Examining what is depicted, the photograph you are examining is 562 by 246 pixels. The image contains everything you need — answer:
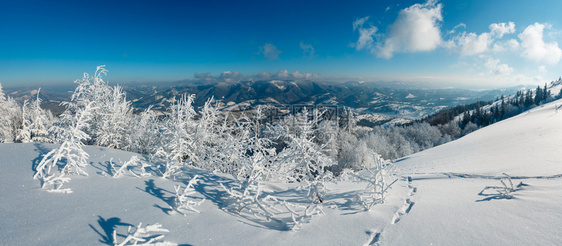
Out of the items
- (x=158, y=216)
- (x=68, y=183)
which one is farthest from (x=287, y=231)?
(x=68, y=183)

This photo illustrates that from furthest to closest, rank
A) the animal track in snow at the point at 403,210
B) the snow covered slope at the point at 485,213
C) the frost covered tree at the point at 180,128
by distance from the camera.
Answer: the frost covered tree at the point at 180,128 < the animal track in snow at the point at 403,210 < the snow covered slope at the point at 485,213

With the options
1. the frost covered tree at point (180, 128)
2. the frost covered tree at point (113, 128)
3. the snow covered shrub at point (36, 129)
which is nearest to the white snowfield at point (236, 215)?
the frost covered tree at point (180, 128)

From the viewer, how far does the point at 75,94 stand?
9703mm

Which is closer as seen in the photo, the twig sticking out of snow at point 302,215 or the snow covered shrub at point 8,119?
the twig sticking out of snow at point 302,215

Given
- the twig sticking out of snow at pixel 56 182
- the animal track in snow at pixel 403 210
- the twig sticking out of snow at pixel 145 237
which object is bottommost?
the animal track in snow at pixel 403 210

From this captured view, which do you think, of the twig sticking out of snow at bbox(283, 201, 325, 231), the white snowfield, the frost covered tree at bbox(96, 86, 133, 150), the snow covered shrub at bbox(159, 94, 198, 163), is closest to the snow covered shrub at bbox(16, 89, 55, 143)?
the frost covered tree at bbox(96, 86, 133, 150)

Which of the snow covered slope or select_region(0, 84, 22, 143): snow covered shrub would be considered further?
select_region(0, 84, 22, 143): snow covered shrub

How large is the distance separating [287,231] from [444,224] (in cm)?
277

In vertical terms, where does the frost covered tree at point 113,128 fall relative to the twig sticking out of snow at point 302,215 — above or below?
above

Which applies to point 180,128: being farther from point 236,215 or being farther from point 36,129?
point 36,129

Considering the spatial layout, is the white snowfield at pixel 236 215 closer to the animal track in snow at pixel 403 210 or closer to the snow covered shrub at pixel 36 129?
the animal track in snow at pixel 403 210

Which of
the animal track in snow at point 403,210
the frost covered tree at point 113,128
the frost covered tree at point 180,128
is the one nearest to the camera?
the animal track in snow at point 403,210

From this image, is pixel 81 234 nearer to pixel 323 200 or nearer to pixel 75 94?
pixel 323 200

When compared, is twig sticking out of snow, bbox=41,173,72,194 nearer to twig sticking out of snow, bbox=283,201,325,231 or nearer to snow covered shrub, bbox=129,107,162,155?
twig sticking out of snow, bbox=283,201,325,231
